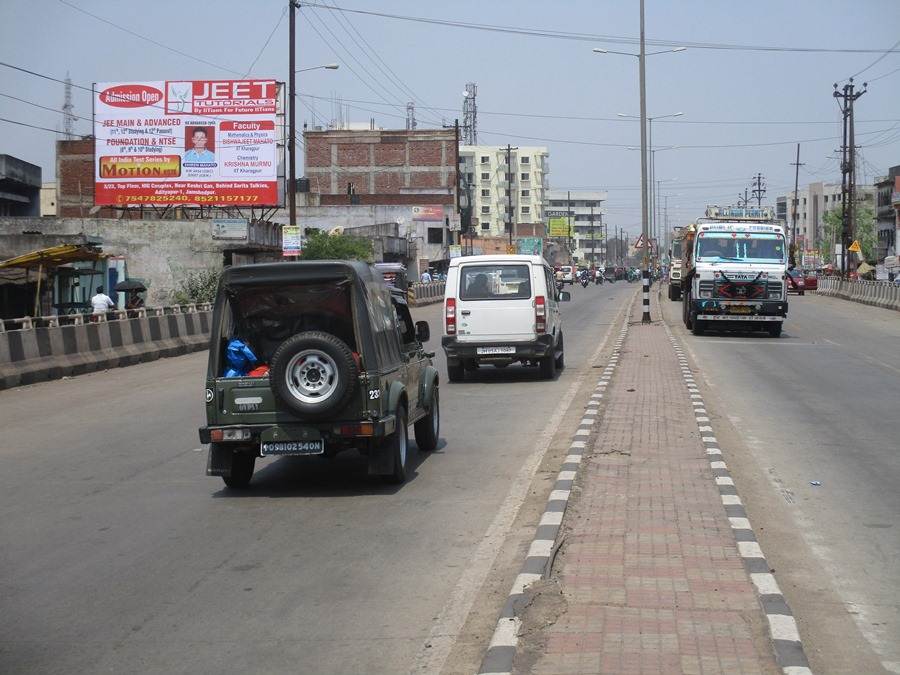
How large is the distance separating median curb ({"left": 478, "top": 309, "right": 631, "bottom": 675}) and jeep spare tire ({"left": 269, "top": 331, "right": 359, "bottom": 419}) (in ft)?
6.48

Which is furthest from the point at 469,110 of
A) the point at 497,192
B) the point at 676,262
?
the point at 676,262

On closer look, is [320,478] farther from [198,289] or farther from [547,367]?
[198,289]

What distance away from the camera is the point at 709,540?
24.1 ft

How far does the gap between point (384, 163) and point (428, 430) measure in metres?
85.7

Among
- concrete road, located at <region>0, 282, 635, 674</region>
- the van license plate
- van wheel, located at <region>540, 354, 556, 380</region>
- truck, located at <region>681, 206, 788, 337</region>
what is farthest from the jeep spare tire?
truck, located at <region>681, 206, 788, 337</region>

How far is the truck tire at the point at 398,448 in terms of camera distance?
982 cm

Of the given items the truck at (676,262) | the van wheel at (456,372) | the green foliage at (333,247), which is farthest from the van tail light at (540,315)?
the green foliage at (333,247)

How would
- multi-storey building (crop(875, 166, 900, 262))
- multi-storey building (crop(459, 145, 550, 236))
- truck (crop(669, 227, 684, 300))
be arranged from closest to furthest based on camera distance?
1. truck (crop(669, 227, 684, 300))
2. multi-storey building (crop(875, 166, 900, 262))
3. multi-storey building (crop(459, 145, 550, 236))

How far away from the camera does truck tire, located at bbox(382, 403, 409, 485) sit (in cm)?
982

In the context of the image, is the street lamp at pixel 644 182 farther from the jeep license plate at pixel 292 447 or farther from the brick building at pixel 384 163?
the brick building at pixel 384 163

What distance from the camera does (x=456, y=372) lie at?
65.2ft

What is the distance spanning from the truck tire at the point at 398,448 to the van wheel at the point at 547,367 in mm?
9485

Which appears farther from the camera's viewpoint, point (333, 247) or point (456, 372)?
point (333, 247)

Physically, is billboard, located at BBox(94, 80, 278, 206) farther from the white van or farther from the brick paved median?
the brick paved median
